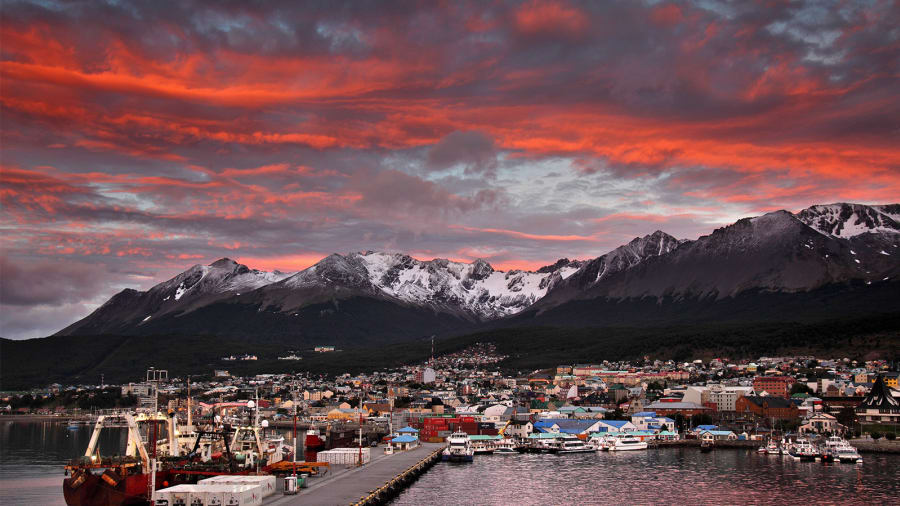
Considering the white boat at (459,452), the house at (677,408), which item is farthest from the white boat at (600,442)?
the house at (677,408)

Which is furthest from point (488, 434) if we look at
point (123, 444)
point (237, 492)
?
point (237, 492)

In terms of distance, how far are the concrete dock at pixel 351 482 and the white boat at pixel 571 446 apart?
77.7 ft

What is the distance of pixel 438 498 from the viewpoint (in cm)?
6706

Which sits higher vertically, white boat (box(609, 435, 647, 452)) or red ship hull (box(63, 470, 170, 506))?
red ship hull (box(63, 470, 170, 506))

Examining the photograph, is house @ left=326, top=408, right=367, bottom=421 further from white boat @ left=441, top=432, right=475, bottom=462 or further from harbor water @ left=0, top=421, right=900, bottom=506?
harbor water @ left=0, top=421, right=900, bottom=506

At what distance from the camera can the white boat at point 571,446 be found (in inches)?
4390

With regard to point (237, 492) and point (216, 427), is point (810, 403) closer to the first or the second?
point (216, 427)

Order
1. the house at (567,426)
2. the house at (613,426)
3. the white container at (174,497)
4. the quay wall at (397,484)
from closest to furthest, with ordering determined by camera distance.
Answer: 1. the white container at (174,497)
2. the quay wall at (397,484)
3. the house at (613,426)
4. the house at (567,426)

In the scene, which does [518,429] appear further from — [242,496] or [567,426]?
[242,496]

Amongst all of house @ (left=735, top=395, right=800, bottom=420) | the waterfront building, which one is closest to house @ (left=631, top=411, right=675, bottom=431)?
house @ (left=735, top=395, right=800, bottom=420)

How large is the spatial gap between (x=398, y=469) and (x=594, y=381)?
124 meters

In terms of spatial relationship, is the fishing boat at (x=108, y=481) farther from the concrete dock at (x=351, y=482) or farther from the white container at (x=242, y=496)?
the concrete dock at (x=351, y=482)

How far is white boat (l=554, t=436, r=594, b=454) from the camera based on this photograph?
366 feet

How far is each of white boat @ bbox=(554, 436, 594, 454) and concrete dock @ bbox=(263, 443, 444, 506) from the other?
77.7 ft
